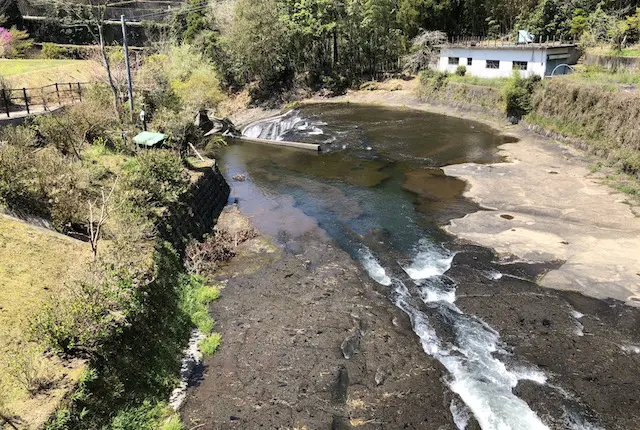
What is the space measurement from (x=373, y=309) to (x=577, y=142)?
76.2 feet

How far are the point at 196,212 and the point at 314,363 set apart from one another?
10099 mm

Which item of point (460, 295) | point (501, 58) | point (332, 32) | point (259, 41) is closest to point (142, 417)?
point (460, 295)

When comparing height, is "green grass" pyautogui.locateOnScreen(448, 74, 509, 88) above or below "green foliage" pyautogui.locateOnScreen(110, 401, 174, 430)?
above

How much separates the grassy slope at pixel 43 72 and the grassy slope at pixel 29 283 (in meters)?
22.0

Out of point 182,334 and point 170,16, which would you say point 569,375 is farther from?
point 170,16

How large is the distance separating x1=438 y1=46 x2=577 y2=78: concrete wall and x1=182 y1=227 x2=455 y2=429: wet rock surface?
3263 centimetres

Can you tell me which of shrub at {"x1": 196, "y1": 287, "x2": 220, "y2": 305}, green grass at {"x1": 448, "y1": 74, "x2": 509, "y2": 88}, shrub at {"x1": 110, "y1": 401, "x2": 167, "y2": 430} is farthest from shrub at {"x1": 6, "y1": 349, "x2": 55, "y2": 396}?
green grass at {"x1": 448, "y1": 74, "x2": 509, "y2": 88}

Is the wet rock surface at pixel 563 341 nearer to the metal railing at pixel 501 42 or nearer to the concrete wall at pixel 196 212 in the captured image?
the concrete wall at pixel 196 212

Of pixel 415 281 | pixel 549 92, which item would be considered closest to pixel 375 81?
pixel 549 92

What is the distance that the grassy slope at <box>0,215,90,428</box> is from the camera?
8.16 m

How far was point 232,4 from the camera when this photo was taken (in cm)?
5503

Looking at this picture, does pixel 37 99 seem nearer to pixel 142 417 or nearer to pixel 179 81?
pixel 179 81

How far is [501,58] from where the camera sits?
142ft

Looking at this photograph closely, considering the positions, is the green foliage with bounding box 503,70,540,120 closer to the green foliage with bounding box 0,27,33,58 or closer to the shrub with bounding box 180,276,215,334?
the shrub with bounding box 180,276,215,334
